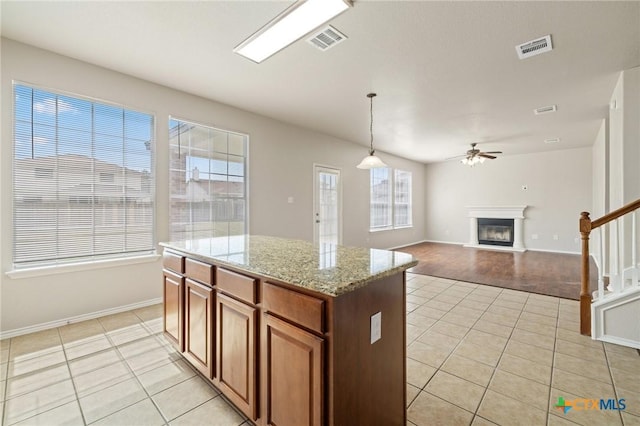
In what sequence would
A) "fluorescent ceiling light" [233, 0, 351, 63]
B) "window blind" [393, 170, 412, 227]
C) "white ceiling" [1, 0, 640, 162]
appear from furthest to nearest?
"window blind" [393, 170, 412, 227]
"white ceiling" [1, 0, 640, 162]
"fluorescent ceiling light" [233, 0, 351, 63]

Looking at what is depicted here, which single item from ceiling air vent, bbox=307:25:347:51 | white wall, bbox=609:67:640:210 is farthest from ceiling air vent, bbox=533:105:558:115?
ceiling air vent, bbox=307:25:347:51

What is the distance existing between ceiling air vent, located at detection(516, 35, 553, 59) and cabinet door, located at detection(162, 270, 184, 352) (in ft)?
12.2

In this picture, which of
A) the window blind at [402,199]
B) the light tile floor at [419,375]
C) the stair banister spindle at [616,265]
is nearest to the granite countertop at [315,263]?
the light tile floor at [419,375]

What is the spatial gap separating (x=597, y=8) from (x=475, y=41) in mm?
829

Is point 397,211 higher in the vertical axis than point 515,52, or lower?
lower

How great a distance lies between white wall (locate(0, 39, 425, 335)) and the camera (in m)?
2.62

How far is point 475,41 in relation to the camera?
260 centimetres

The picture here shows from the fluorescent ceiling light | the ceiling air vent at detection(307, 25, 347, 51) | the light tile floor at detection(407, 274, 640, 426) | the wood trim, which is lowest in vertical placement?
the light tile floor at detection(407, 274, 640, 426)

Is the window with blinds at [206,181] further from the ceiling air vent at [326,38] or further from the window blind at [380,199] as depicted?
the window blind at [380,199]

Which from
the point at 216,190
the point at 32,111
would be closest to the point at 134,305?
the point at 216,190

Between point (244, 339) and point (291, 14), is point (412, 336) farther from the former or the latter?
point (291, 14)

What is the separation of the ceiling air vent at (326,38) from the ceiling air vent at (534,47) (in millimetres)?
1742

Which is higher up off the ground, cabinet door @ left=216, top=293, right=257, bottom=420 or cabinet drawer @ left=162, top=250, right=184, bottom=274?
cabinet drawer @ left=162, top=250, right=184, bottom=274

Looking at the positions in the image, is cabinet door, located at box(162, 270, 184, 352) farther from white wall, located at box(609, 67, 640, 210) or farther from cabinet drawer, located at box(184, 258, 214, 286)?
white wall, located at box(609, 67, 640, 210)
